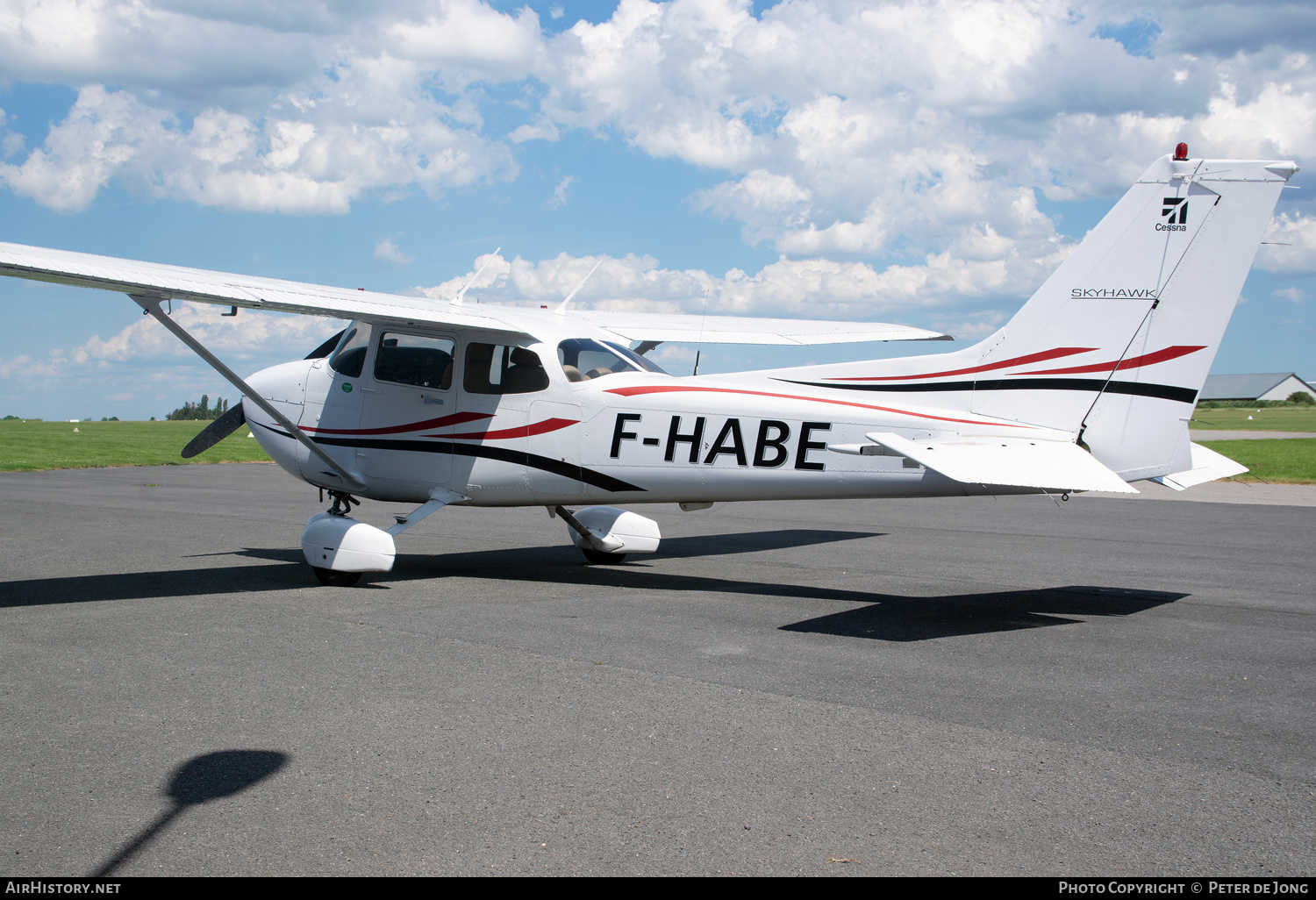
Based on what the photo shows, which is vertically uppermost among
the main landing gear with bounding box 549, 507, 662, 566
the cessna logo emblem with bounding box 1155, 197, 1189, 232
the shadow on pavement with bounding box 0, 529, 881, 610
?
the cessna logo emblem with bounding box 1155, 197, 1189, 232

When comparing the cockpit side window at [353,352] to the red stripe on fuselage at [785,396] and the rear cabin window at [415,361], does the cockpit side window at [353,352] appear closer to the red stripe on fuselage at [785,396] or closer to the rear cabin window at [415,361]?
the rear cabin window at [415,361]

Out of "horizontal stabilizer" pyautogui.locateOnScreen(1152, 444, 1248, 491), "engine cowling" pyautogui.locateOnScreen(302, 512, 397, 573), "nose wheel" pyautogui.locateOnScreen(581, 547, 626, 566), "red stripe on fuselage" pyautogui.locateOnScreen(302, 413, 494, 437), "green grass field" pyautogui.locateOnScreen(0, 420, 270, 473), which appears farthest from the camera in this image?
"green grass field" pyautogui.locateOnScreen(0, 420, 270, 473)

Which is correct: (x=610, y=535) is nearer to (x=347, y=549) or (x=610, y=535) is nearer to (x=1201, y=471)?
(x=347, y=549)

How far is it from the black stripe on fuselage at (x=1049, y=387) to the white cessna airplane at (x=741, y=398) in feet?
0.05

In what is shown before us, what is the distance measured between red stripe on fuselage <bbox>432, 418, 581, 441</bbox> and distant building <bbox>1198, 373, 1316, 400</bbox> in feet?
468

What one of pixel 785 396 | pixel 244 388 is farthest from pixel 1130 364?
pixel 244 388

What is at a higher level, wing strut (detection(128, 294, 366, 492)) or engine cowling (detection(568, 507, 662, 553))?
wing strut (detection(128, 294, 366, 492))

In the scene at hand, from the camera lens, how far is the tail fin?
7203 millimetres

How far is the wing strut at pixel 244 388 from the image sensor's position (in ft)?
24.9

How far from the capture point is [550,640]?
6.47 m

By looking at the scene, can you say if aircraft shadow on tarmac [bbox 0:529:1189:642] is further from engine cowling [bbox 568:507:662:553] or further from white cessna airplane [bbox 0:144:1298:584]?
→ white cessna airplane [bbox 0:144:1298:584]

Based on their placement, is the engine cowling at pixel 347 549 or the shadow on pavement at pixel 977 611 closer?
the shadow on pavement at pixel 977 611

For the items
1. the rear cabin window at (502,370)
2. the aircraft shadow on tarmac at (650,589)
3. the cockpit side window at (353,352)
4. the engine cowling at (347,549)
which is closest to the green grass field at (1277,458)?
the aircraft shadow on tarmac at (650,589)

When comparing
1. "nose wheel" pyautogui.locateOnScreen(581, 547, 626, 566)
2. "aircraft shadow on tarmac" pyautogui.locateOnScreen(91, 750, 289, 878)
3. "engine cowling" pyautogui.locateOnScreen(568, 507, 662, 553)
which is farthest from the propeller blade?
"aircraft shadow on tarmac" pyautogui.locateOnScreen(91, 750, 289, 878)
